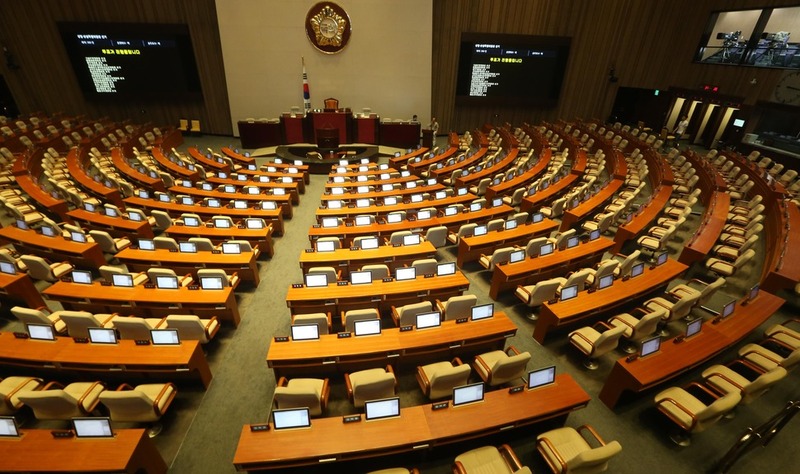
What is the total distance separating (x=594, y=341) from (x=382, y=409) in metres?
3.24

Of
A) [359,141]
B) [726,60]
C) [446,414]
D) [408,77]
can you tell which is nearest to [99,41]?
[359,141]

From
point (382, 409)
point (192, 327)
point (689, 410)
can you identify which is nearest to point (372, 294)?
point (382, 409)

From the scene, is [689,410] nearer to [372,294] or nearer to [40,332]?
[372,294]

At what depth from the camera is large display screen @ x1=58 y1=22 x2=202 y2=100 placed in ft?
54.2

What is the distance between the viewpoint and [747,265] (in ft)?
26.8

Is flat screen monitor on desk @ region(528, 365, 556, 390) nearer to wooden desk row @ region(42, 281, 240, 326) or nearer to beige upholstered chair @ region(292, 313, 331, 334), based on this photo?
beige upholstered chair @ region(292, 313, 331, 334)

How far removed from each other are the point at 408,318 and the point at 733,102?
58.9 feet

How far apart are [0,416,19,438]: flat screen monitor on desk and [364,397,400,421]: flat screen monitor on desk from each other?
3.43 meters

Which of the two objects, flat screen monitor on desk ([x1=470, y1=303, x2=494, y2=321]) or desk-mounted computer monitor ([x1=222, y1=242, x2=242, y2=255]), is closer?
flat screen monitor on desk ([x1=470, y1=303, x2=494, y2=321])

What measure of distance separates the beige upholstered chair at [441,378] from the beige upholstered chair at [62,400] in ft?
13.3

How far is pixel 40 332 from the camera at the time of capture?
489 cm

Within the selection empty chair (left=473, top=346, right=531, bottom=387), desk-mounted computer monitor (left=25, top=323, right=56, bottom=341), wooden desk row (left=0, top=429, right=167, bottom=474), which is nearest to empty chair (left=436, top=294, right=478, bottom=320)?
empty chair (left=473, top=346, right=531, bottom=387)

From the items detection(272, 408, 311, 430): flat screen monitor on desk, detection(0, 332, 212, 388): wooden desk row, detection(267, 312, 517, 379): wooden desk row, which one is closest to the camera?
detection(272, 408, 311, 430): flat screen monitor on desk

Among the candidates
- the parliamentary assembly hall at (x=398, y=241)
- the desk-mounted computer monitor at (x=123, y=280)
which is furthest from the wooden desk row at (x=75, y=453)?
the desk-mounted computer monitor at (x=123, y=280)
